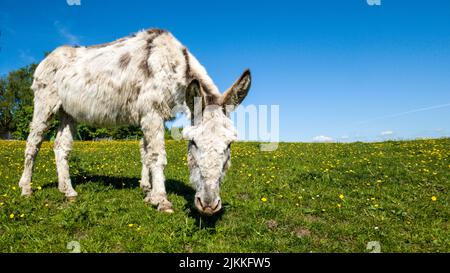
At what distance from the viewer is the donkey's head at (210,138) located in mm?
4725

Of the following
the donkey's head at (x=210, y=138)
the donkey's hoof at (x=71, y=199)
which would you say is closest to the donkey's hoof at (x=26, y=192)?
the donkey's hoof at (x=71, y=199)

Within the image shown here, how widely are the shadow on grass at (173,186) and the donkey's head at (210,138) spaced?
49.7 inches

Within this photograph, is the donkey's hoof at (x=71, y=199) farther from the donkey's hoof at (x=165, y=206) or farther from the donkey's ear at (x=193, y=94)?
the donkey's ear at (x=193, y=94)

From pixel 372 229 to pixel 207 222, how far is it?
313 cm

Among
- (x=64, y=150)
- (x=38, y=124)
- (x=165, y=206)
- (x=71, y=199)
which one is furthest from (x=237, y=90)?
(x=38, y=124)

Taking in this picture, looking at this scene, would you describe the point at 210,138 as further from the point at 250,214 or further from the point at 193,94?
the point at 250,214

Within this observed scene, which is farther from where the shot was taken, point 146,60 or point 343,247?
point 146,60

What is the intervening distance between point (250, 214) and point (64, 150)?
5.34 metres

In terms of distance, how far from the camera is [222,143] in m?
4.93

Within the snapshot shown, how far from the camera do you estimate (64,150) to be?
338 inches
